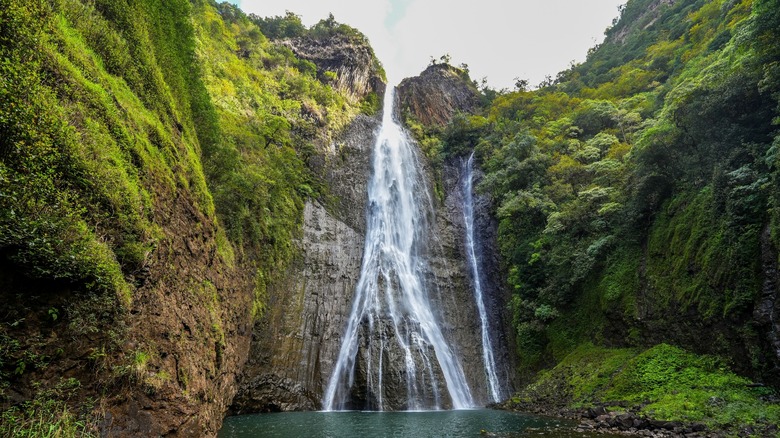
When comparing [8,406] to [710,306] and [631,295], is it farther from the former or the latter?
[631,295]

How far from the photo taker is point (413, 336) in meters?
22.9

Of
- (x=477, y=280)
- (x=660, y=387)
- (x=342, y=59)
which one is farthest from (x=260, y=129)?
(x=660, y=387)

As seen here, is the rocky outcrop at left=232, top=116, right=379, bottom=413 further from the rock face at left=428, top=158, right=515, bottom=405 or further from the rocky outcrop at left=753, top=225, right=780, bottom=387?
the rocky outcrop at left=753, top=225, right=780, bottom=387

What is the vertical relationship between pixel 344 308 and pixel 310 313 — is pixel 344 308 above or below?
above

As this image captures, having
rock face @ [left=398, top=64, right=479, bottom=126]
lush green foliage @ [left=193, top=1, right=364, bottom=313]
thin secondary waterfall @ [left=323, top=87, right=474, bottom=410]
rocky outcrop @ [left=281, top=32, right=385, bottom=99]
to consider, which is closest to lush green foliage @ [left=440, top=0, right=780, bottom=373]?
thin secondary waterfall @ [left=323, top=87, right=474, bottom=410]

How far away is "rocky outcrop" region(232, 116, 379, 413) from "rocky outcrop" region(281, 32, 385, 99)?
16.2m

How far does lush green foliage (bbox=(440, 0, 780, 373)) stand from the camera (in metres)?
13.4

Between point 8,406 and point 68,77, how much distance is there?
16.4 feet

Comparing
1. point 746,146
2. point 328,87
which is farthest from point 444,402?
point 328,87

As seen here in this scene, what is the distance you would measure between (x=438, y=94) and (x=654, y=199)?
3592 centimetres

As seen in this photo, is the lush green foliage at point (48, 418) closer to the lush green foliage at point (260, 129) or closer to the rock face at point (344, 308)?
the lush green foliage at point (260, 129)

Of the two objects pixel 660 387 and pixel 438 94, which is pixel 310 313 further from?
pixel 438 94

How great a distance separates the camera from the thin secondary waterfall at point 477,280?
23.0 meters

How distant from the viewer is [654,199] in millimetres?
18656
